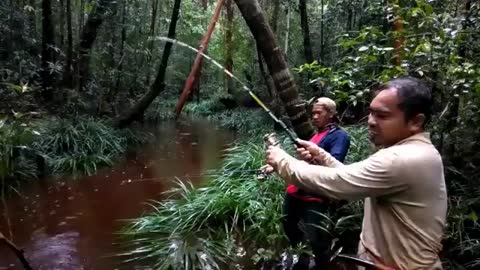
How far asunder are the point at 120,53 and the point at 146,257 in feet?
39.2

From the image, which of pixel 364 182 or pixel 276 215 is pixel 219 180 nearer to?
pixel 276 215

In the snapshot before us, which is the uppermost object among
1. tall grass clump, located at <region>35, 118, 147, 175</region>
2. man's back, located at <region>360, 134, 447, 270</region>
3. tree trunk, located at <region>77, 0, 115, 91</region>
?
tree trunk, located at <region>77, 0, 115, 91</region>

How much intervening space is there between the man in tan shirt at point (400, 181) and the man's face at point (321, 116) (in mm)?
2372

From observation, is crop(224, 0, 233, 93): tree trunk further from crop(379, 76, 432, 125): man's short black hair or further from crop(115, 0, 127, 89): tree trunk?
crop(379, 76, 432, 125): man's short black hair

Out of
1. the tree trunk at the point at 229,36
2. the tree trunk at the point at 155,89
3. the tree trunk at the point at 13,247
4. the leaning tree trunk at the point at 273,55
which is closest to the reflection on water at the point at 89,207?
the tree trunk at the point at 13,247

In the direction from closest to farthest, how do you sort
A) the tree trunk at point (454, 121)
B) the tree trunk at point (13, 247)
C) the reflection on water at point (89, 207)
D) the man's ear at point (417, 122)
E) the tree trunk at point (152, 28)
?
the man's ear at point (417, 122) → the tree trunk at point (13, 247) → the tree trunk at point (454, 121) → the reflection on water at point (89, 207) → the tree trunk at point (152, 28)

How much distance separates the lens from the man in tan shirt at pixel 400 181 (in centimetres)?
168

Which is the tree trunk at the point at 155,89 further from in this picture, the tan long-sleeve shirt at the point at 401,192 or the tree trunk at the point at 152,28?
the tan long-sleeve shirt at the point at 401,192

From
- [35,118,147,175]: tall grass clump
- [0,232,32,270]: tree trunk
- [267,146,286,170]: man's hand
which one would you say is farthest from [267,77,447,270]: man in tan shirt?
[35,118,147,175]: tall grass clump

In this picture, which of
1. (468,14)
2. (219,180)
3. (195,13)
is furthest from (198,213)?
(195,13)

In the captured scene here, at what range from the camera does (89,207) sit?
7230 millimetres

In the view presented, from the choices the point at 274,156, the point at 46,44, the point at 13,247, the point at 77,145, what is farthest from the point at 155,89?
the point at 274,156

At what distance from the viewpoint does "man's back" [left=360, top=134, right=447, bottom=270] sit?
1668 millimetres

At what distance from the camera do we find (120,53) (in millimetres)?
15773
